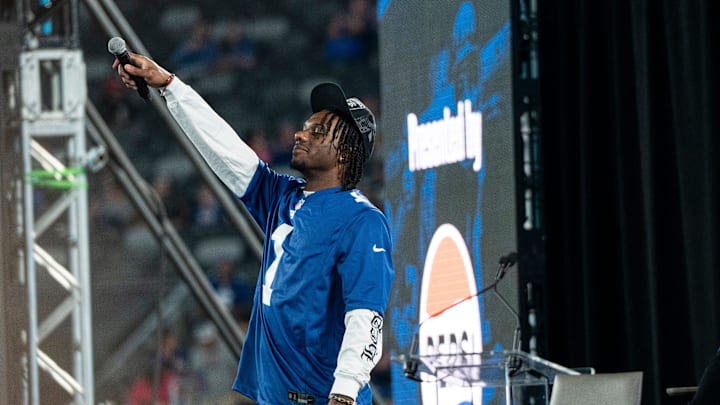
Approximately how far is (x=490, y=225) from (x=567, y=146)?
0.78 meters

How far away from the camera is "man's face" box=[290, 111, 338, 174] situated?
7.84 ft

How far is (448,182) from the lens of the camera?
5.05 metres

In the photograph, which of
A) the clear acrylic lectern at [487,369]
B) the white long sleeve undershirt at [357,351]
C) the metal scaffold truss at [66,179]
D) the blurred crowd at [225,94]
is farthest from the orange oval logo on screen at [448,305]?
the blurred crowd at [225,94]

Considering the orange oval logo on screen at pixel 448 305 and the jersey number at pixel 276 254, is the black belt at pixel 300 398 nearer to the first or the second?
the jersey number at pixel 276 254

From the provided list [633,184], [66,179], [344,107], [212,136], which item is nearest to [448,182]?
[633,184]

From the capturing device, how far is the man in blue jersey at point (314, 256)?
7.41 feet

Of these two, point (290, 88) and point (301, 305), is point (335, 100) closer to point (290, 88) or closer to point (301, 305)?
point (301, 305)

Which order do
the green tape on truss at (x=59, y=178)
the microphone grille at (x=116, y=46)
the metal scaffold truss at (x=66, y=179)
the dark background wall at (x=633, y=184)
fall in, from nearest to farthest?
the microphone grille at (x=116, y=46) < the dark background wall at (x=633, y=184) < the metal scaffold truss at (x=66, y=179) < the green tape on truss at (x=59, y=178)

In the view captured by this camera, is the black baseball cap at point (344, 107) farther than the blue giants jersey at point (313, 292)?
Yes

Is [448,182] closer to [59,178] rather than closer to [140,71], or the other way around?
[59,178]

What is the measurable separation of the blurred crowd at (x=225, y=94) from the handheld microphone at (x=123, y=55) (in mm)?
7249

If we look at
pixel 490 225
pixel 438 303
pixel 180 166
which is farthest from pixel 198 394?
pixel 490 225

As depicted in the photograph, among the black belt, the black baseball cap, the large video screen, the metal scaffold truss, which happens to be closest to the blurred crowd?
the large video screen

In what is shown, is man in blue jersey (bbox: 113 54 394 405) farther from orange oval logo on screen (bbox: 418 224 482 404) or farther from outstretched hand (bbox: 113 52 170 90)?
orange oval logo on screen (bbox: 418 224 482 404)
